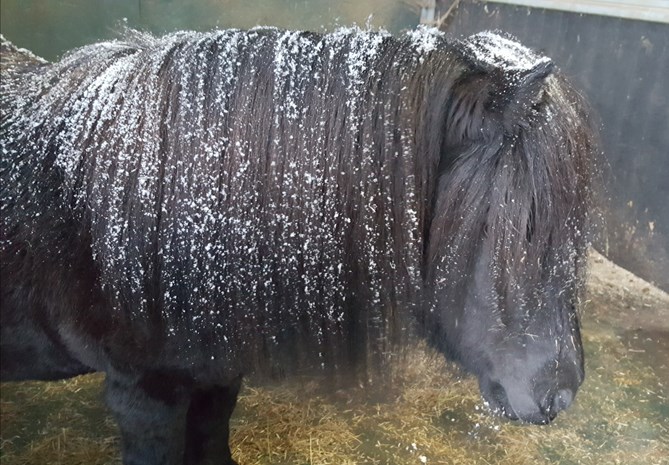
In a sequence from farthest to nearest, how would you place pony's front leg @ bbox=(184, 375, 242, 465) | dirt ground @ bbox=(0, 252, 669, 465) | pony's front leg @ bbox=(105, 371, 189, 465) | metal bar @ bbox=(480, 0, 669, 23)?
1. metal bar @ bbox=(480, 0, 669, 23)
2. dirt ground @ bbox=(0, 252, 669, 465)
3. pony's front leg @ bbox=(184, 375, 242, 465)
4. pony's front leg @ bbox=(105, 371, 189, 465)

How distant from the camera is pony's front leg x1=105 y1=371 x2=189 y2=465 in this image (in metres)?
1.38

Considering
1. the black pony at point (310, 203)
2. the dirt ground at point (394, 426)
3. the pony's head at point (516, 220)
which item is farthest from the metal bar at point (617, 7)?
the pony's head at point (516, 220)

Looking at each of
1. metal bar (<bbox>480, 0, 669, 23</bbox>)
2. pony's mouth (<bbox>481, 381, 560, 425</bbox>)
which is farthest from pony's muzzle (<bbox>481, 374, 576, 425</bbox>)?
metal bar (<bbox>480, 0, 669, 23</bbox>)

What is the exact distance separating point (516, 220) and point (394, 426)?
1.38 meters

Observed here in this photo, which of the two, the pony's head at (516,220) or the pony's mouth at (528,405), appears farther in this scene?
the pony's mouth at (528,405)

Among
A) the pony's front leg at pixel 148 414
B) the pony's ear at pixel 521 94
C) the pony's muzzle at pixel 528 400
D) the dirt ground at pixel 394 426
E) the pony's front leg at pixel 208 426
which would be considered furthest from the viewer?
the dirt ground at pixel 394 426

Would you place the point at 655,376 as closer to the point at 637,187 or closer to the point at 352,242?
the point at 637,187

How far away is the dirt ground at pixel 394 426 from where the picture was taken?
6.72ft

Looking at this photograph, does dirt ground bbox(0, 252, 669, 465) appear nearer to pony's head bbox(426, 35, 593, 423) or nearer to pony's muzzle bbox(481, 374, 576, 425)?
pony's muzzle bbox(481, 374, 576, 425)

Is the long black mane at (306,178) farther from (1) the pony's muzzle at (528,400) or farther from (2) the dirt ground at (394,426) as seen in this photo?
(2) the dirt ground at (394,426)

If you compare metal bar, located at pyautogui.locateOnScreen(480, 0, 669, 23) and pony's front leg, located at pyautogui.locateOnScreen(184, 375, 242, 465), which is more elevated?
metal bar, located at pyautogui.locateOnScreen(480, 0, 669, 23)

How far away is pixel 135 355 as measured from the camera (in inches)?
52.1

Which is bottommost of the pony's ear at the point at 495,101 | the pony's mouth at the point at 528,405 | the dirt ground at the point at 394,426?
the dirt ground at the point at 394,426

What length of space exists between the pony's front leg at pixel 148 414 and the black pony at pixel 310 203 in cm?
10
